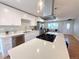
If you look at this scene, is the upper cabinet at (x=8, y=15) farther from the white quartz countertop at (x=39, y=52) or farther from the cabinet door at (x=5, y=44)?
the white quartz countertop at (x=39, y=52)

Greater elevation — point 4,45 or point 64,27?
point 64,27

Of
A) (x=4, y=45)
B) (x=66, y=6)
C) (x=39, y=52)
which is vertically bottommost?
(x=4, y=45)

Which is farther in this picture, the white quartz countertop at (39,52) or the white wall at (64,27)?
the white wall at (64,27)

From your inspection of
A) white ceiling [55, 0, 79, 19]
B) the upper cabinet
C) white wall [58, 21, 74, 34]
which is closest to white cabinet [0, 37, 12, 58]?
the upper cabinet

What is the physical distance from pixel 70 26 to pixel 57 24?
1983mm

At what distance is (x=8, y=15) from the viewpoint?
3131 mm

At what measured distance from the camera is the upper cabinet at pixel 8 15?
2843mm

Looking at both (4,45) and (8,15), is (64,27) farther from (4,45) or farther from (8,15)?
(4,45)

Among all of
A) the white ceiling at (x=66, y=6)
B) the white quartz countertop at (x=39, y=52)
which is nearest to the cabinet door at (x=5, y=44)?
the white quartz countertop at (x=39, y=52)

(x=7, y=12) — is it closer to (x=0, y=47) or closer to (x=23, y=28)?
(x=0, y=47)

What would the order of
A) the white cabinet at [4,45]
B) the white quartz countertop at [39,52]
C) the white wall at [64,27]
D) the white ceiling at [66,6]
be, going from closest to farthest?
1. the white quartz countertop at [39,52]
2. the white ceiling at [66,6]
3. the white cabinet at [4,45]
4. the white wall at [64,27]

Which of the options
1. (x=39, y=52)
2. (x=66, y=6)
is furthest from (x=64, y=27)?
(x=39, y=52)

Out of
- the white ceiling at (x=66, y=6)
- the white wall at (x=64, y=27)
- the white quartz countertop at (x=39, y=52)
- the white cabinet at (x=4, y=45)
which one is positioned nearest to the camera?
the white quartz countertop at (x=39, y=52)

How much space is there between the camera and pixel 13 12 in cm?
341
